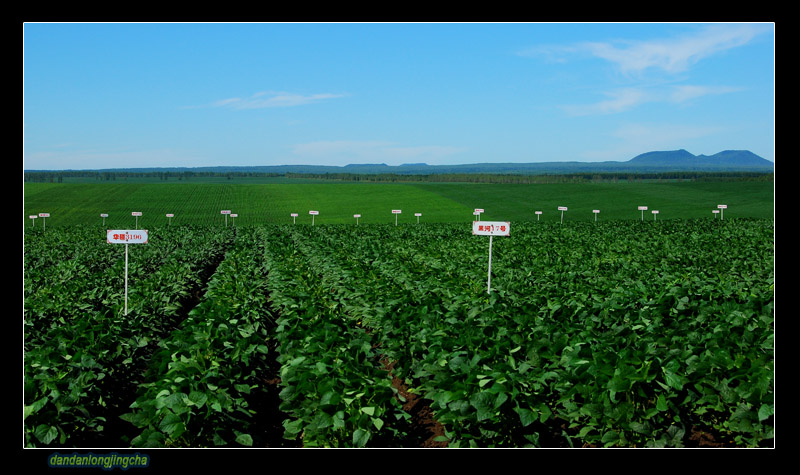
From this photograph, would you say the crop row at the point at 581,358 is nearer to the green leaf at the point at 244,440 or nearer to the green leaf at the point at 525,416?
the green leaf at the point at 525,416

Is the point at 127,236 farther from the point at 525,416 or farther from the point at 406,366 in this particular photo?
the point at 525,416

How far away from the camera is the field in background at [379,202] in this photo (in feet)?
216

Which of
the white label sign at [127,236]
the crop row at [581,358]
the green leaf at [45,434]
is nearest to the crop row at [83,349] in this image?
the green leaf at [45,434]

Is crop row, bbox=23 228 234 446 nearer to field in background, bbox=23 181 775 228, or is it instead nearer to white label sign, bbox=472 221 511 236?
white label sign, bbox=472 221 511 236

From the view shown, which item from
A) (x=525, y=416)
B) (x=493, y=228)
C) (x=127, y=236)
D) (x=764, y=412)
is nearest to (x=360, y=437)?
(x=525, y=416)

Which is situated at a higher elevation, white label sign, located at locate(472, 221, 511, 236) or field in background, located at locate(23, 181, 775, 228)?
field in background, located at locate(23, 181, 775, 228)

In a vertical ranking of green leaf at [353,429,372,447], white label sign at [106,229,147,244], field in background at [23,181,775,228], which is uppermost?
field in background at [23,181,775,228]

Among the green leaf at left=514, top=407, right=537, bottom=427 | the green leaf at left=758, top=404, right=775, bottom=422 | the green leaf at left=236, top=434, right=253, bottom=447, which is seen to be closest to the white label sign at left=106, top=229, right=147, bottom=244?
the green leaf at left=236, top=434, right=253, bottom=447

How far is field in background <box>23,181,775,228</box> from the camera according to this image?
65938mm

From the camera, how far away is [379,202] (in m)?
80.1

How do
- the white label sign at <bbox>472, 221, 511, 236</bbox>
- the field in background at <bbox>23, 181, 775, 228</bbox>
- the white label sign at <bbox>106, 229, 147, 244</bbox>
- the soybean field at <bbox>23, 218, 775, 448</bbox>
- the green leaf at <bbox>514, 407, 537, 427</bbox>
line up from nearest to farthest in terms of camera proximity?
the green leaf at <bbox>514, 407, 537, 427</bbox>, the soybean field at <bbox>23, 218, 775, 448</bbox>, the white label sign at <bbox>106, 229, 147, 244</bbox>, the white label sign at <bbox>472, 221, 511, 236</bbox>, the field in background at <bbox>23, 181, 775, 228</bbox>

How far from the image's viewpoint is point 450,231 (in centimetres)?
3706

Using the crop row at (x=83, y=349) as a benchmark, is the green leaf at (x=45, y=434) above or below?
below
